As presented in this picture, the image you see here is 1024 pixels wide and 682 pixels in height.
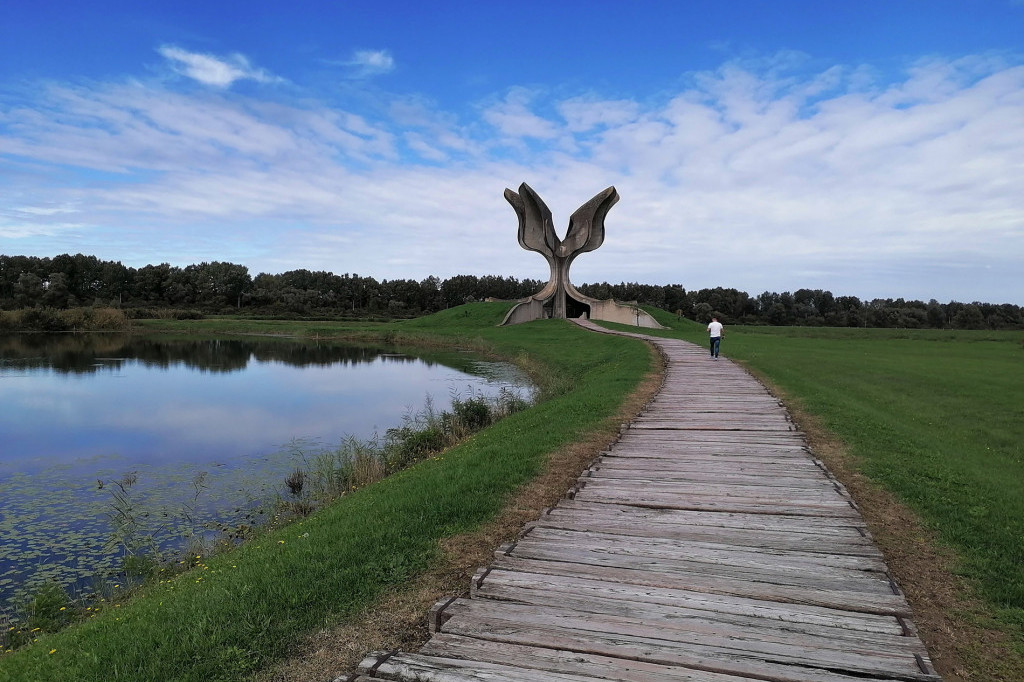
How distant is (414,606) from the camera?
14.2 ft

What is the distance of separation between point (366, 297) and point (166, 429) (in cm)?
7860

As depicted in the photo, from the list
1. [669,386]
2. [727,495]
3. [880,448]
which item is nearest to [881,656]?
[727,495]

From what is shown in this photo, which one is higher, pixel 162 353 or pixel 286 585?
pixel 286 585

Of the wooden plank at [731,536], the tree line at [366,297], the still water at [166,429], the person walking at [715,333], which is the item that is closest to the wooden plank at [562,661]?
the wooden plank at [731,536]

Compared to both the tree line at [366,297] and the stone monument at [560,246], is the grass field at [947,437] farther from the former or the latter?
the tree line at [366,297]

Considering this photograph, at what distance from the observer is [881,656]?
3320 mm

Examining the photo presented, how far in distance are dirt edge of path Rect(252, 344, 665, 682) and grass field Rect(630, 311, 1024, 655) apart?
12.0ft

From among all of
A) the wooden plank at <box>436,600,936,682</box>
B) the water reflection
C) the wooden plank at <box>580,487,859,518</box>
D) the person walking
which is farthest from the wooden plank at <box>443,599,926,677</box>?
the water reflection

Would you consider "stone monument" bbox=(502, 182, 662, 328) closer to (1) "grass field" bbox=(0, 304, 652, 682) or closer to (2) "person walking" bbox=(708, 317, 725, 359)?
(2) "person walking" bbox=(708, 317, 725, 359)

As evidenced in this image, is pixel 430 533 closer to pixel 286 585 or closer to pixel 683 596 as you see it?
pixel 286 585

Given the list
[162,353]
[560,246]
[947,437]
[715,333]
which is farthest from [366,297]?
[947,437]

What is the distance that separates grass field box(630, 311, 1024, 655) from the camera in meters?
5.21

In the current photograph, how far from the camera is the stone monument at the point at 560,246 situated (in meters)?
48.4

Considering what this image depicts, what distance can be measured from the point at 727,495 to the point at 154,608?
5207 millimetres
